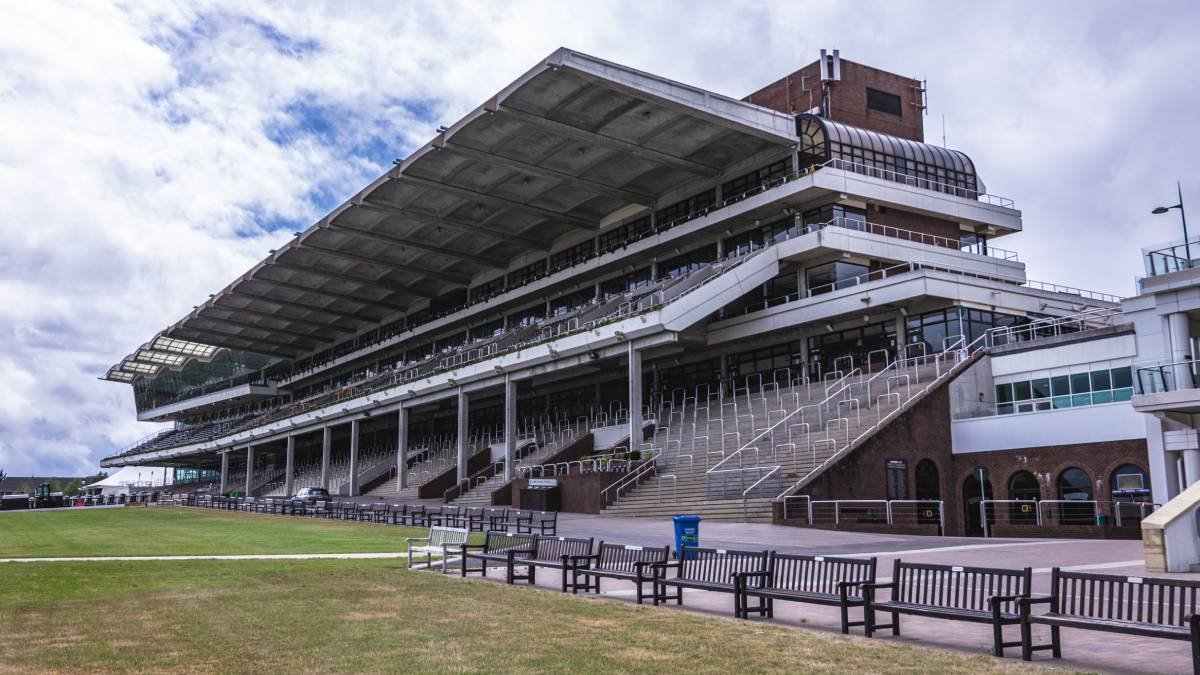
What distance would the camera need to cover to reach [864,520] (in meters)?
29.3

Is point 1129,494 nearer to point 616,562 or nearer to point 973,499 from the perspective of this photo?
point 973,499

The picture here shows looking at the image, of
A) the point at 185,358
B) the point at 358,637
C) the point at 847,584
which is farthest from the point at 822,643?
the point at 185,358

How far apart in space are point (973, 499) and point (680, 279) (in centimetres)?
1721

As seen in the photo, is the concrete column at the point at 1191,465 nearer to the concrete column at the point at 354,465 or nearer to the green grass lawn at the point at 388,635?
the green grass lawn at the point at 388,635

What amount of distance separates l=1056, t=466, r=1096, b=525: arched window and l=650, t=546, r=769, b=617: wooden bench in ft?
61.2

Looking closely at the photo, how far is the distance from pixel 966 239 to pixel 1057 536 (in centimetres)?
2516

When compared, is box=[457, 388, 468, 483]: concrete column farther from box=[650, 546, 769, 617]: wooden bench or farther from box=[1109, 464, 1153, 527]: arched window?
box=[650, 546, 769, 617]: wooden bench

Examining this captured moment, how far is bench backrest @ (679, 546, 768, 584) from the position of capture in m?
12.8

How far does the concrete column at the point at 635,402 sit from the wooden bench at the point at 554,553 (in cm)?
2416

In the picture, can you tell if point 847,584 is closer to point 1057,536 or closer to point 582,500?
point 1057,536

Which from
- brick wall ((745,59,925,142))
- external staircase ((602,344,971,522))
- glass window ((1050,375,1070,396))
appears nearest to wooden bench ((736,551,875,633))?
external staircase ((602,344,971,522))

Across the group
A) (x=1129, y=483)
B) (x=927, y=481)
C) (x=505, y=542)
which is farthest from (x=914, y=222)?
(x=505, y=542)

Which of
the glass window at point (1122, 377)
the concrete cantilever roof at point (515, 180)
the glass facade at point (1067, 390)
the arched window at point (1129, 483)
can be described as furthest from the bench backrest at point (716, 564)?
the concrete cantilever roof at point (515, 180)

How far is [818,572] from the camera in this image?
38.5ft
